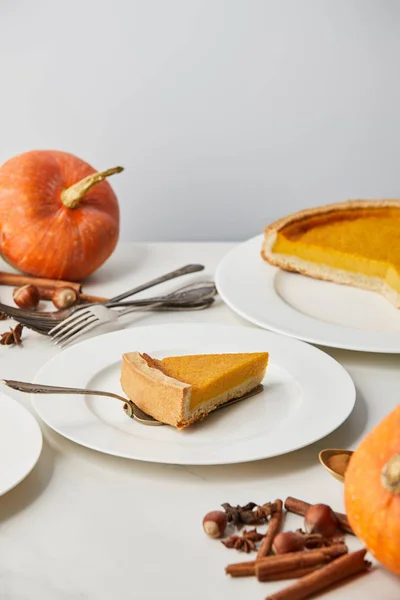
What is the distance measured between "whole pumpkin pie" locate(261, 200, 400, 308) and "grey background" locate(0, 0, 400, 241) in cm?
92

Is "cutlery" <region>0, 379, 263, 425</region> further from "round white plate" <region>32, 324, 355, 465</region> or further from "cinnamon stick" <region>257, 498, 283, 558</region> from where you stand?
"cinnamon stick" <region>257, 498, 283, 558</region>

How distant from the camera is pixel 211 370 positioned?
1.34 metres

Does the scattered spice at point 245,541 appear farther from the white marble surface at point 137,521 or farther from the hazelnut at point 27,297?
the hazelnut at point 27,297

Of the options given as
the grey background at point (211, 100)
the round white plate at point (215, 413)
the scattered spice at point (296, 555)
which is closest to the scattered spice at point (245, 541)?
the scattered spice at point (296, 555)

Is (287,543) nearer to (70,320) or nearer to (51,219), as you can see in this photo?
(70,320)

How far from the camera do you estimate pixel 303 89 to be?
296 centimetres

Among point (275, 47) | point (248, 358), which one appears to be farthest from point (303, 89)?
point (248, 358)

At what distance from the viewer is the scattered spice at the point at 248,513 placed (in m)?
1.05

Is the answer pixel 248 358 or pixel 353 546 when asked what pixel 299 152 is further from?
pixel 353 546

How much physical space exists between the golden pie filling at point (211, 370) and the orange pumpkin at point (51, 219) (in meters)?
0.67

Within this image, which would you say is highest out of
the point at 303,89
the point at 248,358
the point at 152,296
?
the point at 303,89

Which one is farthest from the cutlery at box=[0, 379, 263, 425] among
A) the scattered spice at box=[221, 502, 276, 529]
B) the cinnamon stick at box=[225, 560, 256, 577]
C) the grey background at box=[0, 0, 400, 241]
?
the grey background at box=[0, 0, 400, 241]

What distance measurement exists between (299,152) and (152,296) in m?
1.34

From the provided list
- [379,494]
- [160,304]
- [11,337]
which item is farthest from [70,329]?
[379,494]
